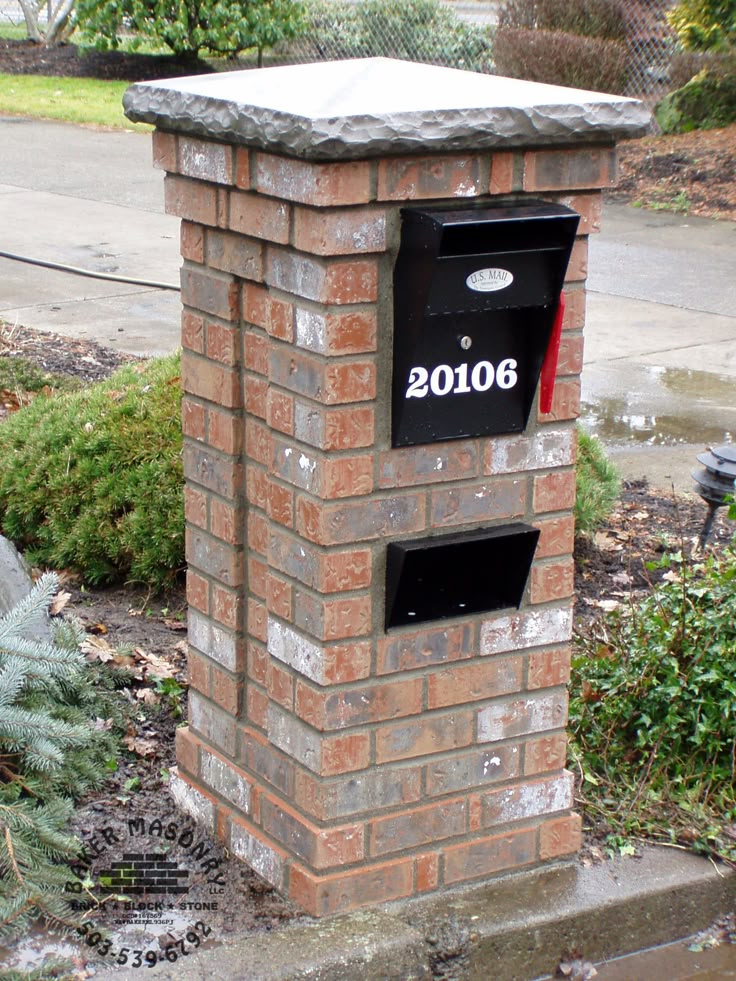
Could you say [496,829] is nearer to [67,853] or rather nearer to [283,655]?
[283,655]

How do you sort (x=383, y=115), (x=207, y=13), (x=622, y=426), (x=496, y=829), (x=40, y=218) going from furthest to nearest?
1. (x=207, y=13)
2. (x=40, y=218)
3. (x=622, y=426)
4. (x=496, y=829)
5. (x=383, y=115)

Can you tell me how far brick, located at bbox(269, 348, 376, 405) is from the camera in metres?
2.49

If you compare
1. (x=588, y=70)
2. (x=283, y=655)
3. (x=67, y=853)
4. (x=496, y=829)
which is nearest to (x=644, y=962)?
(x=496, y=829)

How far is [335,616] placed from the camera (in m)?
2.62

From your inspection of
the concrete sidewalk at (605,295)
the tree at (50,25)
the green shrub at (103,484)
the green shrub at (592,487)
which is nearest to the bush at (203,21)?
the tree at (50,25)

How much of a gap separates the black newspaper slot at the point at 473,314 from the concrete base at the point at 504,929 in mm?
1008

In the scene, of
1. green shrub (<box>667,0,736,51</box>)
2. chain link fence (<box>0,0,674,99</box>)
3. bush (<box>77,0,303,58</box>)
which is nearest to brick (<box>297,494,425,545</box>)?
green shrub (<box>667,0,736,51</box>)

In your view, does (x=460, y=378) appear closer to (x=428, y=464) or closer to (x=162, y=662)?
(x=428, y=464)

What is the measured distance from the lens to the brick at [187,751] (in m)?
3.12

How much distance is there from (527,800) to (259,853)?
60 centimetres

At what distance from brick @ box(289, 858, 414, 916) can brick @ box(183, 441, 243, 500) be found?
81cm

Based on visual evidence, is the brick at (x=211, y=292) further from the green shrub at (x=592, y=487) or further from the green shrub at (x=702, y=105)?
the green shrub at (x=702, y=105)

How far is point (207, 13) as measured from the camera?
21.4m

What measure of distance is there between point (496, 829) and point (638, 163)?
491 inches
